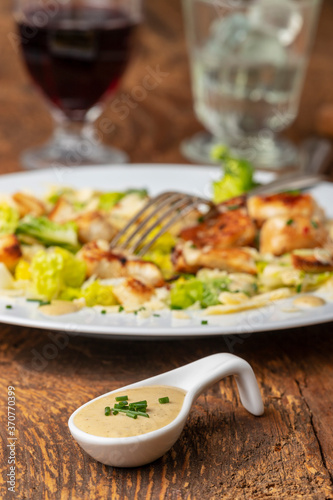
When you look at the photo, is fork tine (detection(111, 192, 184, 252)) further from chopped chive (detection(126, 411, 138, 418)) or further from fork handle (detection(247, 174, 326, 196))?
chopped chive (detection(126, 411, 138, 418))

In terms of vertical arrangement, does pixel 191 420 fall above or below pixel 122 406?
below

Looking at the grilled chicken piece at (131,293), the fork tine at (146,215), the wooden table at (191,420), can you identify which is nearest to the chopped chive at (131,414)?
the wooden table at (191,420)

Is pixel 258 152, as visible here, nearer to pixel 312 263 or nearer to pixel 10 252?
pixel 312 263

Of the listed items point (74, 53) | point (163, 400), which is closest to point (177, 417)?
point (163, 400)

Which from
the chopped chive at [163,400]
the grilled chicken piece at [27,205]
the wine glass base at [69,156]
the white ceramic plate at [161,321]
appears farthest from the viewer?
the wine glass base at [69,156]

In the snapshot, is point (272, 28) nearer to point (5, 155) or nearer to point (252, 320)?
point (5, 155)

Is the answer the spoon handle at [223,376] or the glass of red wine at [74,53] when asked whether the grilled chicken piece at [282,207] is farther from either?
the glass of red wine at [74,53]
